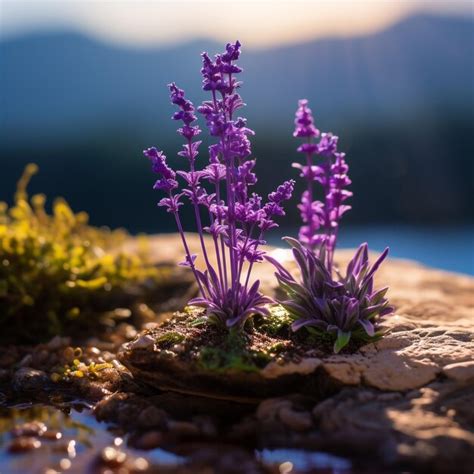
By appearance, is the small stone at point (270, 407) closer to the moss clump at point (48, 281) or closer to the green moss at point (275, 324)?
the green moss at point (275, 324)

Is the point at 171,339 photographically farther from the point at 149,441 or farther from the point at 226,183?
the point at 226,183

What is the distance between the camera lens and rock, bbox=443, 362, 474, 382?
3.09 meters

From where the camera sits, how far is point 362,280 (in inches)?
142

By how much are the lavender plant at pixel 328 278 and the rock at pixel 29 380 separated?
150cm

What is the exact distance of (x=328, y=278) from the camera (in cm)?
353

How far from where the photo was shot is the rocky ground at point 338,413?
2.60 meters

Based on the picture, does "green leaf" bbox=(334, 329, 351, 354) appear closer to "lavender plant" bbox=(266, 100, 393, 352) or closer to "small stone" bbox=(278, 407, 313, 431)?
"lavender plant" bbox=(266, 100, 393, 352)

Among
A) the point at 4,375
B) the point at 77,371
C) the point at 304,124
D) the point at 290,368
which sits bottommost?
the point at 4,375

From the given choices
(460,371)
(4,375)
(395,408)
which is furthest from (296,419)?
(4,375)

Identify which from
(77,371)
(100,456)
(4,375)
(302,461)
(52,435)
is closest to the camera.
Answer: (302,461)

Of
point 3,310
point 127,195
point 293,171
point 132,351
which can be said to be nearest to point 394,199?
point 293,171

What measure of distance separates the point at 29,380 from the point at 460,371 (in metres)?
2.38

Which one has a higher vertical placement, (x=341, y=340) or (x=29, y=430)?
(x=341, y=340)

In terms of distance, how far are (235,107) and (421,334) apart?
1.62 m
